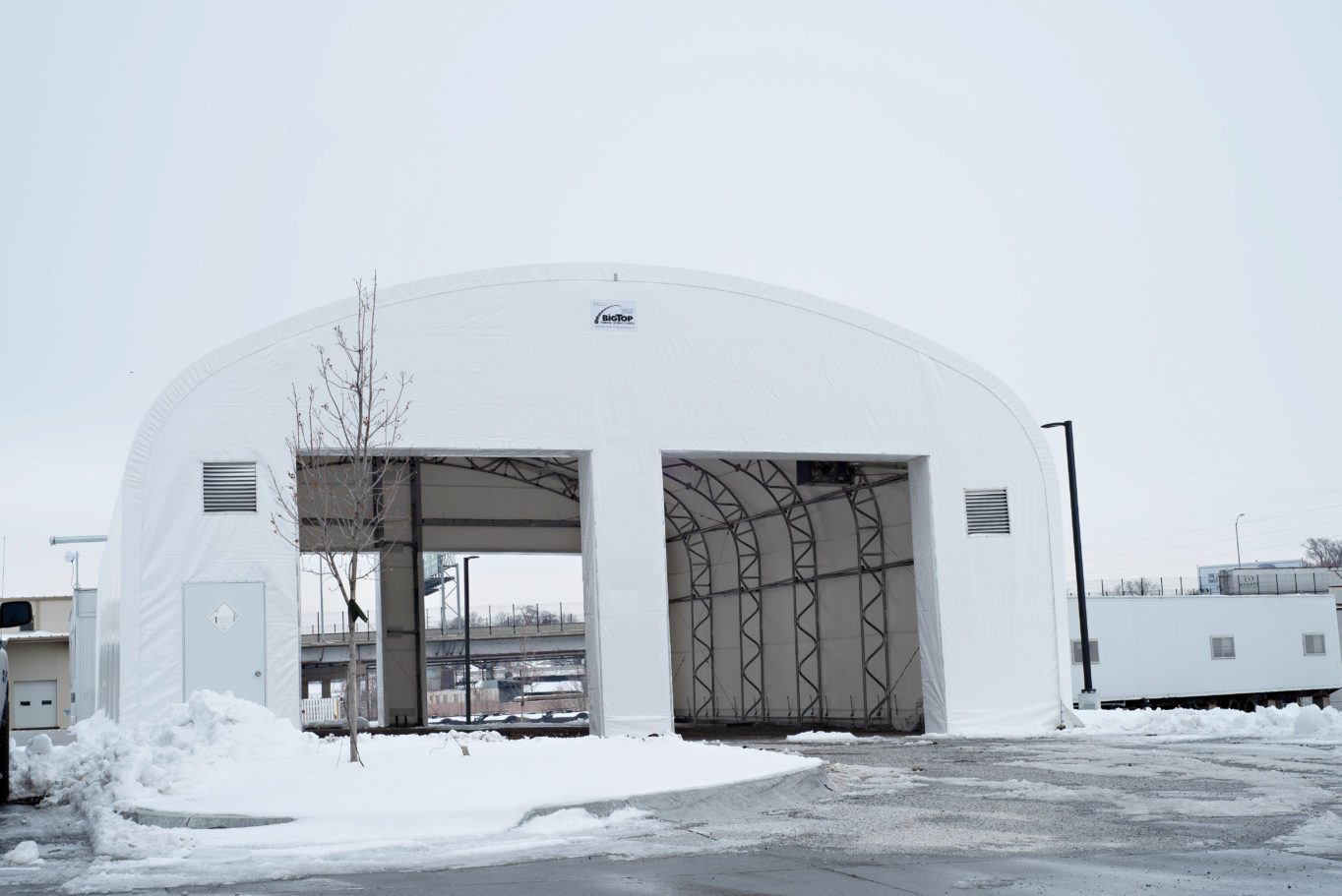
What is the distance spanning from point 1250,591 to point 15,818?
49.2 m

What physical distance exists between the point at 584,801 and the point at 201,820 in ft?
10.2

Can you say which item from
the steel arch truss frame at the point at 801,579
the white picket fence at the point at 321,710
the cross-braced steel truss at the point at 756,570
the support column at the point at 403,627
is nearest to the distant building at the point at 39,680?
the white picket fence at the point at 321,710

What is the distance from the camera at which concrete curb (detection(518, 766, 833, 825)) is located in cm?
1113

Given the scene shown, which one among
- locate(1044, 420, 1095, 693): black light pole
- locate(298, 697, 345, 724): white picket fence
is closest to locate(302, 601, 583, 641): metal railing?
locate(298, 697, 345, 724): white picket fence

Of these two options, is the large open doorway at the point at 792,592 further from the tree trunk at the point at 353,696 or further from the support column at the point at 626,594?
the tree trunk at the point at 353,696

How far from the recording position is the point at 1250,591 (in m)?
53.1

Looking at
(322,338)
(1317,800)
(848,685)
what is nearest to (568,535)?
(848,685)

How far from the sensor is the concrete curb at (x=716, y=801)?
36.5 ft

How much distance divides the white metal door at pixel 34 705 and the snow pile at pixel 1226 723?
54747 millimetres

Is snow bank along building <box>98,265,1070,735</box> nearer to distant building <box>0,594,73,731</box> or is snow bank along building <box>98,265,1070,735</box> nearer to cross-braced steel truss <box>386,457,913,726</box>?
cross-braced steel truss <box>386,457,913,726</box>

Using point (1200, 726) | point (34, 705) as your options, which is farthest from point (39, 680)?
point (1200, 726)

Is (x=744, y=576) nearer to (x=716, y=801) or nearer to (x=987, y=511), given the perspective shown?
(x=987, y=511)

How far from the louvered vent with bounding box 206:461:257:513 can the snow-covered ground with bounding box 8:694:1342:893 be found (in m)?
4.07

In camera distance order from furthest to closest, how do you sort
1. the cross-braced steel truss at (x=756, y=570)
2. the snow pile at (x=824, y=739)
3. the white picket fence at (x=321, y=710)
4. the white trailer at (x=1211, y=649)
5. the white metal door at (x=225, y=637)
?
the white picket fence at (x=321, y=710) < the white trailer at (x=1211, y=649) < the cross-braced steel truss at (x=756, y=570) < the snow pile at (x=824, y=739) < the white metal door at (x=225, y=637)
